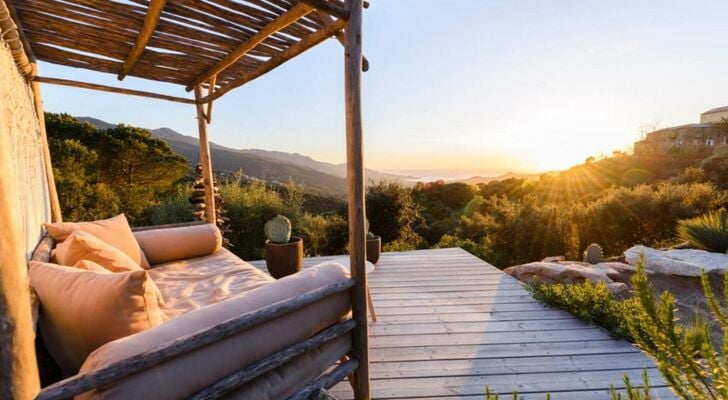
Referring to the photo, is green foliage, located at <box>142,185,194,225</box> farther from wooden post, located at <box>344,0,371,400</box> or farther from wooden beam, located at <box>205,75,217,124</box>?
wooden post, located at <box>344,0,371,400</box>

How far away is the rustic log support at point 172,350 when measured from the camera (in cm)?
83

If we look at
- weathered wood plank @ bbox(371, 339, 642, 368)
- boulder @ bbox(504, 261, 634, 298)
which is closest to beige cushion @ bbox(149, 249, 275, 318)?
weathered wood plank @ bbox(371, 339, 642, 368)

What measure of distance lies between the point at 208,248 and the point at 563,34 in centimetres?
498

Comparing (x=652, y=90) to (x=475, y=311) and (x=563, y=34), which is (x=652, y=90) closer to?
(x=563, y=34)

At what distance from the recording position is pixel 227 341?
3.80ft

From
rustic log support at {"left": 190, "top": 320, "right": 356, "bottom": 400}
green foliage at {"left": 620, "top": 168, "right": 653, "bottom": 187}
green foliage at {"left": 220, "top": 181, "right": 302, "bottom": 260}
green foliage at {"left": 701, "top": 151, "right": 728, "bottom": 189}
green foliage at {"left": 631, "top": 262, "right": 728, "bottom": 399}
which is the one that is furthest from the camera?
green foliage at {"left": 620, "top": 168, "right": 653, "bottom": 187}

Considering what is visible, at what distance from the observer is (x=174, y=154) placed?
1012 centimetres

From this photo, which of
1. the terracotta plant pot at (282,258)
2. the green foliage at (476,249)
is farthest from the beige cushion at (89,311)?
the green foliage at (476,249)

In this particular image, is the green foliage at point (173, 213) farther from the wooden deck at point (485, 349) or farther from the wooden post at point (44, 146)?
the wooden deck at point (485, 349)

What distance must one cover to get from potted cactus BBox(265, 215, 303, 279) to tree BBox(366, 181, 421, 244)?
289cm

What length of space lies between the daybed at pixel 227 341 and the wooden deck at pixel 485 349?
0.62 meters

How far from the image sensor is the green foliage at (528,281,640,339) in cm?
244

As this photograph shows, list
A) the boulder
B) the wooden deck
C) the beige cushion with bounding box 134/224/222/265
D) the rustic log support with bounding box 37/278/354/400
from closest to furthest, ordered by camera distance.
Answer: the rustic log support with bounding box 37/278/354/400, the wooden deck, the beige cushion with bounding box 134/224/222/265, the boulder

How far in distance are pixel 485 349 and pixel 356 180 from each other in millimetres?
1561
